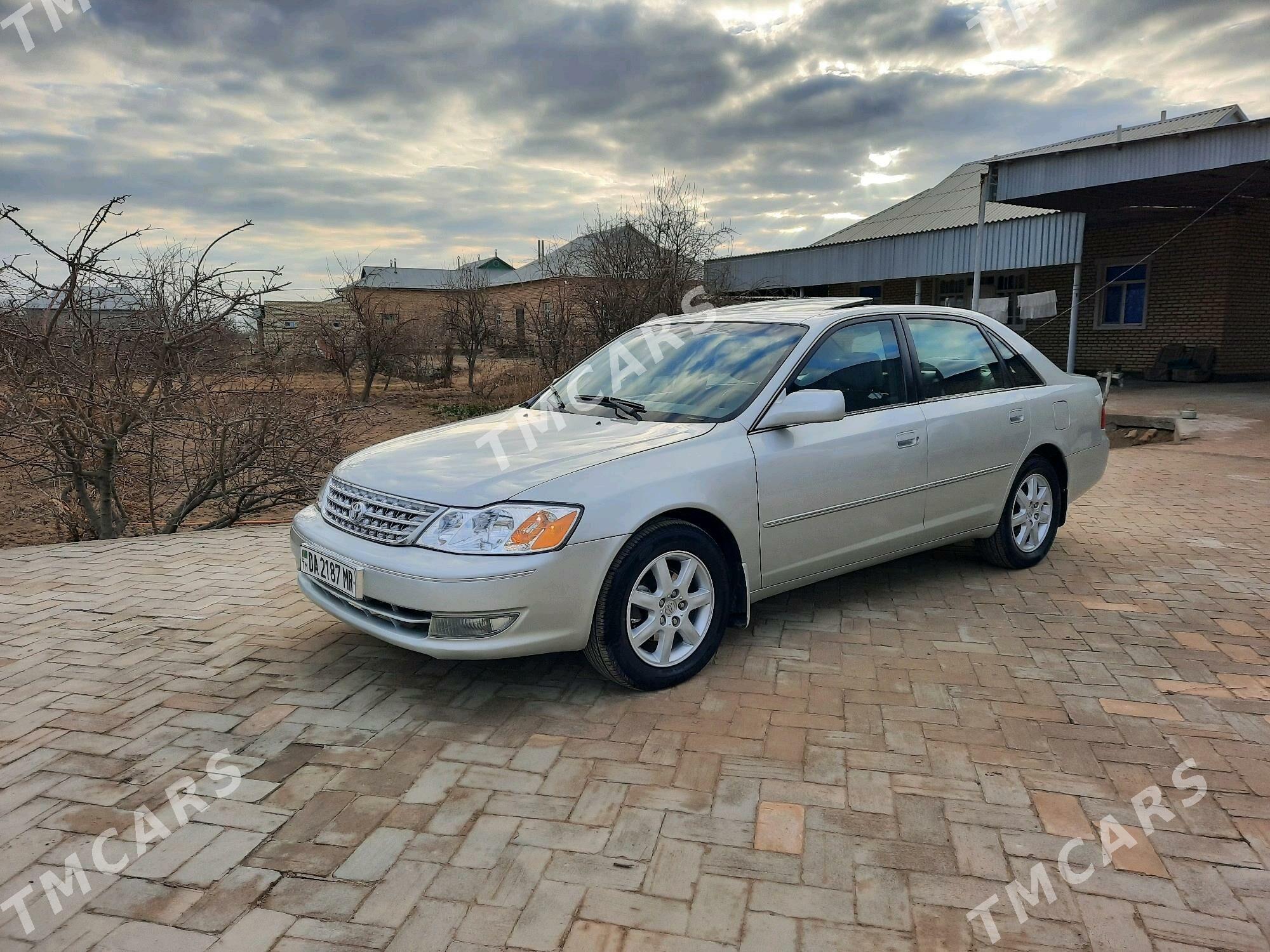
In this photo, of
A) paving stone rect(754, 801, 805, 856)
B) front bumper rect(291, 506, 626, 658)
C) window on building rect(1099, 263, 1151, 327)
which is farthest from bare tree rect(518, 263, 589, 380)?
paving stone rect(754, 801, 805, 856)

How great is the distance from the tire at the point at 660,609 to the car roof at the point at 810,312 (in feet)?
4.80

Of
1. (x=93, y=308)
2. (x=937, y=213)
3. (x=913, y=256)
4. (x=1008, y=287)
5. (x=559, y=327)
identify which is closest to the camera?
(x=93, y=308)

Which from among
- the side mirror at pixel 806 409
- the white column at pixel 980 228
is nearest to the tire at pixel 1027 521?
the side mirror at pixel 806 409

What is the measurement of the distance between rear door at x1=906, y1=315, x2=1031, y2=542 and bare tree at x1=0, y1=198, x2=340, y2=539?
209 inches

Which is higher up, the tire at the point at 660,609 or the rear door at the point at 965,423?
the rear door at the point at 965,423

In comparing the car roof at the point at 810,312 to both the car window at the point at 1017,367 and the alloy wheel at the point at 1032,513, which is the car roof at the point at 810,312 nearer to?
the car window at the point at 1017,367

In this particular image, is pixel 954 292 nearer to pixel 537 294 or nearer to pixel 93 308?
pixel 537 294

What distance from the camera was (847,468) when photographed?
13.8ft

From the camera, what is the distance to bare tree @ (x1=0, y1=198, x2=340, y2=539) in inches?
268

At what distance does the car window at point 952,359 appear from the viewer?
15.7 ft

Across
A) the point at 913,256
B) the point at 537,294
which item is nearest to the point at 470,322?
the point at 537,294

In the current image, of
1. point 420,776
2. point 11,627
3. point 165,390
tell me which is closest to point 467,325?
point 165,390

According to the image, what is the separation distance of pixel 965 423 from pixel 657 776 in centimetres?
286

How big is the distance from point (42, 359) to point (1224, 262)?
19.6 m
